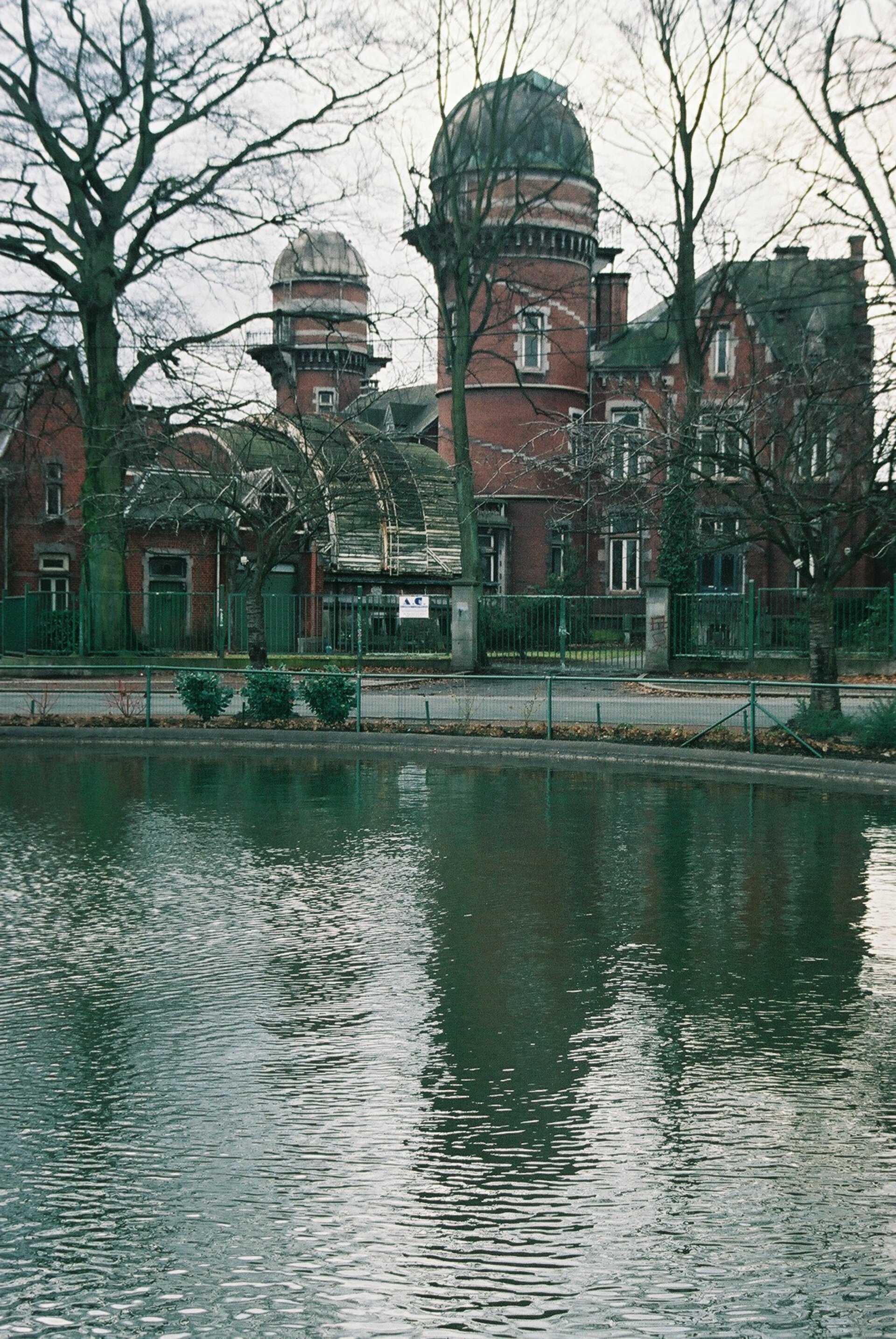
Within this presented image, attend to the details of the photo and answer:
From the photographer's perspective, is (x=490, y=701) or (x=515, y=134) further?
(x=515, y=134)

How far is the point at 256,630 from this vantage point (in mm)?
32844

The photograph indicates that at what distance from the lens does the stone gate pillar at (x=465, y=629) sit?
37094 mm

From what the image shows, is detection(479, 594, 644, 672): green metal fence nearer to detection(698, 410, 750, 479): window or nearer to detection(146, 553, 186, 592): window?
detection(698, 410, 750, 479): window

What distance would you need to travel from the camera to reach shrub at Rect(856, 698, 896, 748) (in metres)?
20.4

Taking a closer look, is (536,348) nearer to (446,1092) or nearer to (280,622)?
(280,622)

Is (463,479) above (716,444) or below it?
above

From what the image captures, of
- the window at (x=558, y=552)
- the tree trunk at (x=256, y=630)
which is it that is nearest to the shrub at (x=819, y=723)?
the tree trunk at (x=256, y=630)

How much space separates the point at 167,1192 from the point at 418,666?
33603 millimetres

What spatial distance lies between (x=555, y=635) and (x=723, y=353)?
2139 cm

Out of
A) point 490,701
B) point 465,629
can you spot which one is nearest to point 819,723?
point 490,701

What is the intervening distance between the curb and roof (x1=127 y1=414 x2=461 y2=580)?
11756 millimetres

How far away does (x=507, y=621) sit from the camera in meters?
39.8

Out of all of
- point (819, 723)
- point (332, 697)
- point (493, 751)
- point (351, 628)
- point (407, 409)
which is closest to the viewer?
point (819, 723)

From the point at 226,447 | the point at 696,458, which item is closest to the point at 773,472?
the point at 696,458
